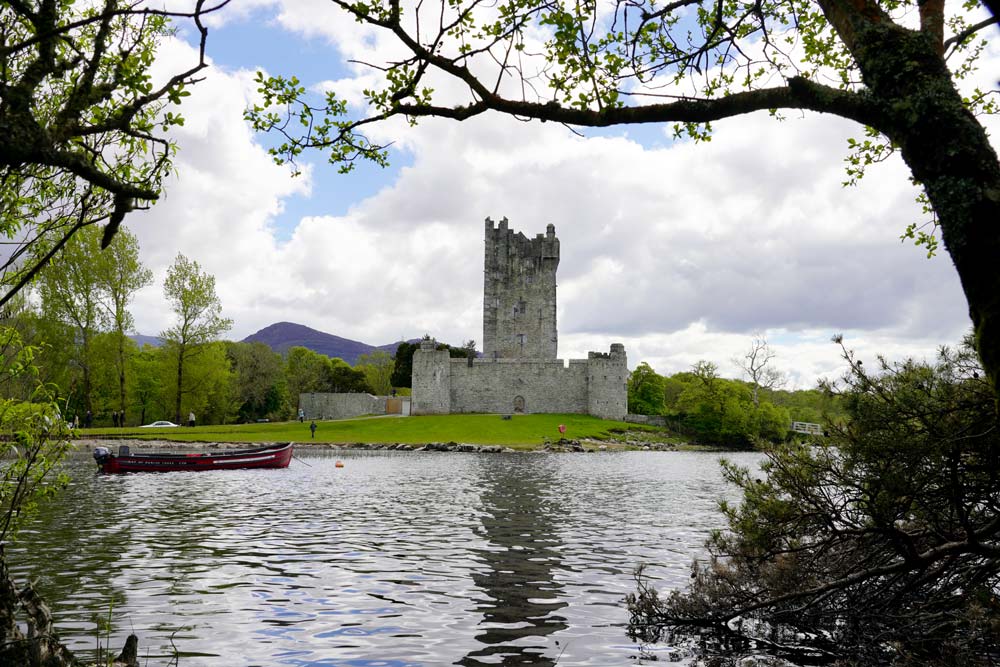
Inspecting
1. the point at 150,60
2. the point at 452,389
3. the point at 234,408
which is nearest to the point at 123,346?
the point at 234,408

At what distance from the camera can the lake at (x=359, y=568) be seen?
8.68m

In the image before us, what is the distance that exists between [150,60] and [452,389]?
68.7 m

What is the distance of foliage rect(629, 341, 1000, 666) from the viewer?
6906 mm

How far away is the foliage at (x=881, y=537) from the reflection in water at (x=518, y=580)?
1.46 m

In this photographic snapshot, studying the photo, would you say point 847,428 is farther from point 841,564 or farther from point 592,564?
point 592,564

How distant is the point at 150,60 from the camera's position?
607cm

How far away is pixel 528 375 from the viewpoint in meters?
73.9

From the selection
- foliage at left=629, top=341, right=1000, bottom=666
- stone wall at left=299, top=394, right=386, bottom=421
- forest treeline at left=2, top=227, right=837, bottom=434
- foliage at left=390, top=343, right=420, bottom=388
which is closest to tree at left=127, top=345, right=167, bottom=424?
forest treeline at left=2, top=227, right=837, bottom=434

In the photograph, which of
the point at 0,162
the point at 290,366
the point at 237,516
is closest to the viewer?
the point at 0,162

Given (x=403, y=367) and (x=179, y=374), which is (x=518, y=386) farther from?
(x=179, y=374)

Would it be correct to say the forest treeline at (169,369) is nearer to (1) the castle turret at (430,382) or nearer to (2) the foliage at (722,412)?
(2) the foliage at (722,412)

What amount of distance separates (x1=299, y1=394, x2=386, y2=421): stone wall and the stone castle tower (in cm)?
1399

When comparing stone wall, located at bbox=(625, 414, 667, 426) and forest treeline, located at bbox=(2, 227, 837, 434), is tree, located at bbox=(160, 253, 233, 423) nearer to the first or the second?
forest treeline, located at bbox=(2, 227, 837, 434)

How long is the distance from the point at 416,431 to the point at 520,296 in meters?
23.1
